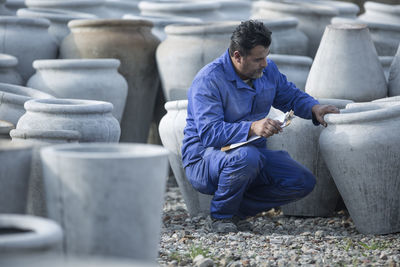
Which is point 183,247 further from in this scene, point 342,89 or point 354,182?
point 342,89

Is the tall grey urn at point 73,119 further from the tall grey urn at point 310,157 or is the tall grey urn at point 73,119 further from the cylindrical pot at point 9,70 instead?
the cylindrical pot at point 9,70

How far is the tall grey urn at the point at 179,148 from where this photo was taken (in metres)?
4.89

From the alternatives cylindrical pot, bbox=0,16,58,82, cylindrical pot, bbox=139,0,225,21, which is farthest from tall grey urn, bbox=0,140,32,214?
cylindrical pot, bbox=139,0,225,21

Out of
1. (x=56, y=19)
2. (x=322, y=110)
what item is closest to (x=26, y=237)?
(x=322, y=110)

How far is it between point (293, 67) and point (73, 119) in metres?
2.21

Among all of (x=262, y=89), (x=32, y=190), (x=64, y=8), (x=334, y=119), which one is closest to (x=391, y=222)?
(x=334, y=119)

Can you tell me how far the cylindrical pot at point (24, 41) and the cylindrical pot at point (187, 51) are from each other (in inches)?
39.5

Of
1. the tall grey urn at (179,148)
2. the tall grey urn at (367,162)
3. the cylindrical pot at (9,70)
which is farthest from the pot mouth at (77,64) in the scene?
the tall grey urn at (367,162)

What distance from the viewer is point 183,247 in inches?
161

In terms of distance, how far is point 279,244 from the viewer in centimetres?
417

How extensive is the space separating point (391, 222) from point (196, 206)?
4.24 feet

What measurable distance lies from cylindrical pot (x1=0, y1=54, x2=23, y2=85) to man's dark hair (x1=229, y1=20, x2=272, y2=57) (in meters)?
2.12

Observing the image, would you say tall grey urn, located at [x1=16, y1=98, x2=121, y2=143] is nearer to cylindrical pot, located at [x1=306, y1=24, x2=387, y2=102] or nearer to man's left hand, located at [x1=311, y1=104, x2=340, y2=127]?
man's left hand, located at [x1=311, y1=104, x2=340, y2=127]

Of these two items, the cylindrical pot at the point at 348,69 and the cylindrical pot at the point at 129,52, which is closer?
the cylindrical pot at the point at 348,69
